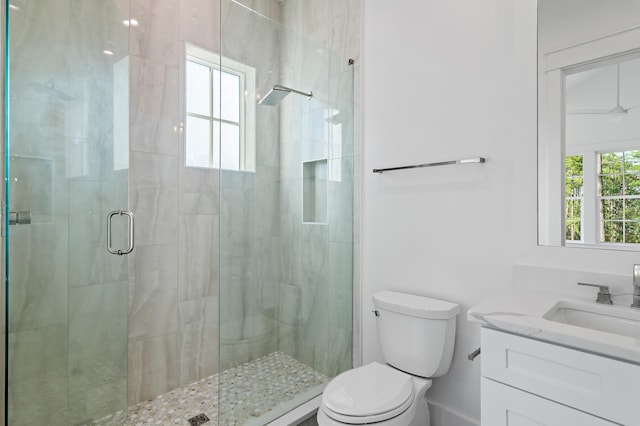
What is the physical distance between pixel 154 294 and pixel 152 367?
0.45m

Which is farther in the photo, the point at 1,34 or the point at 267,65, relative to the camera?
the point at 267,65

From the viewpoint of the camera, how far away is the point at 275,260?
1739 mm

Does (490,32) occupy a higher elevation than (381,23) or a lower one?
lower

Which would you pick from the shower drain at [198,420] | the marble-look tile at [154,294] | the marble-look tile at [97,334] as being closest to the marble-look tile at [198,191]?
the marble-look tile at [154,294]

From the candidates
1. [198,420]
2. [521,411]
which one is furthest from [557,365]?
[198,420]

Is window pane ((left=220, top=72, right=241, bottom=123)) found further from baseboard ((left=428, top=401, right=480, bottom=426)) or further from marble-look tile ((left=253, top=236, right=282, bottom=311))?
baseboard ((left=428, top=401, right=480, bottom=426))

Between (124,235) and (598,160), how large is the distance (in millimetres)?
2137

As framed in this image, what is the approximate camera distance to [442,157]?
1.69 metres

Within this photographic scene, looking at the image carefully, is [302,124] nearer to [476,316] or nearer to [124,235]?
[124,235]

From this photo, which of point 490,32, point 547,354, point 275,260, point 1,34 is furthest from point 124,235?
point 490,32

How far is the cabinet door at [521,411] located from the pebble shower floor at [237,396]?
41.1 inches

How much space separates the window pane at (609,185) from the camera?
1232 mm

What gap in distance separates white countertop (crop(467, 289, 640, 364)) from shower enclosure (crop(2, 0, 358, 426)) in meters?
1.03

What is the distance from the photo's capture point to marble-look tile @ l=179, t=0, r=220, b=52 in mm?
2156
